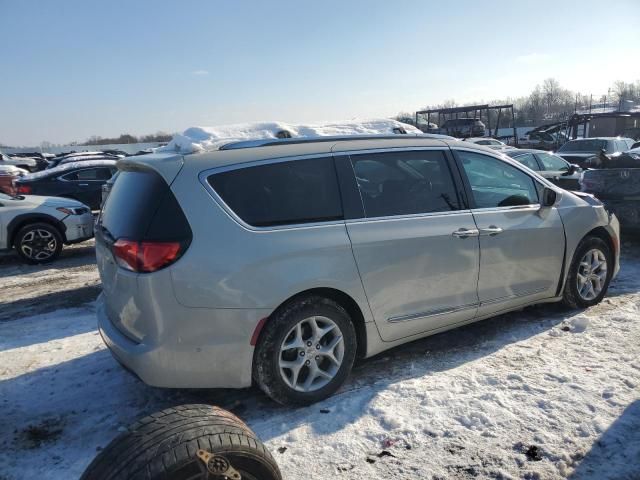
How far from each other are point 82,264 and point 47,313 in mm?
2902

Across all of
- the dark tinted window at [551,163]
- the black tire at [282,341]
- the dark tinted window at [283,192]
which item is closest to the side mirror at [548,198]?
the dark tinted window at [283,192]

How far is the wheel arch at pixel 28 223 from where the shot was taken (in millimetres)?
8250

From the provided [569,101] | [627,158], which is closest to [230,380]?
[627,158]

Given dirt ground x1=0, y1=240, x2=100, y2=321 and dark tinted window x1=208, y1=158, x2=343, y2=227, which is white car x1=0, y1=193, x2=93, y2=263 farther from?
dark tinted window x1=208, y1=158, x2=343, y2=227

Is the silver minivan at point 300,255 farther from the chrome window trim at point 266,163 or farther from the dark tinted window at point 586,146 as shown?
the dark tinted window at point 586,146

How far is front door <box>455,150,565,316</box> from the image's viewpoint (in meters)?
4.10

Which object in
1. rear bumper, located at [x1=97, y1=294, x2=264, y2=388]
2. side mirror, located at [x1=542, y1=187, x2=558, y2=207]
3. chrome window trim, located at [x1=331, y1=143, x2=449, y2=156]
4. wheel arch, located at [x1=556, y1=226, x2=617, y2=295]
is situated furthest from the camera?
wheel arch, located at [x1=556, y1=226, x2=617, y2=295]

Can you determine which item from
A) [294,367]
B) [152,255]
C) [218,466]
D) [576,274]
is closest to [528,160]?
[576,274]

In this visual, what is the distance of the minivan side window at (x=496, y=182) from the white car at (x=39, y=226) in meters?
7.14

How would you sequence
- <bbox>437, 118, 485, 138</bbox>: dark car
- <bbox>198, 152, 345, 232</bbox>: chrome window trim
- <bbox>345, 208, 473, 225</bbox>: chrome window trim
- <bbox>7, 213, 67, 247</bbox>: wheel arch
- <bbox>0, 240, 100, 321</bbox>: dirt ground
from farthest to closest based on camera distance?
<bbox>437, 118, 485, 138</bbox>: dark car
<bbox>7, 213, 67, 247</bbox>: wheel arch
<bbox>0, 240, 100, 321</bbox>: dirt ground
<bbox>345, 208, 473, 225</bbox>: chrome window trim
<bbox>198, 152, 345, 232</bbox>: chrome window trim

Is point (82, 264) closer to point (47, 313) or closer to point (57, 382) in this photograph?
point (47, 313)

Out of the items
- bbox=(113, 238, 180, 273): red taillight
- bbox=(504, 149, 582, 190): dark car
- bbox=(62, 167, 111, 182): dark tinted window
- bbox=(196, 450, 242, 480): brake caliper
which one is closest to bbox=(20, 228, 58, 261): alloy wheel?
bbox=(62, 167, 111, 182): dark tinted window

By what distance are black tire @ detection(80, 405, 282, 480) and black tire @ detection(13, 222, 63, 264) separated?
24.6 ft

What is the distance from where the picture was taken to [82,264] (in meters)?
8.42
